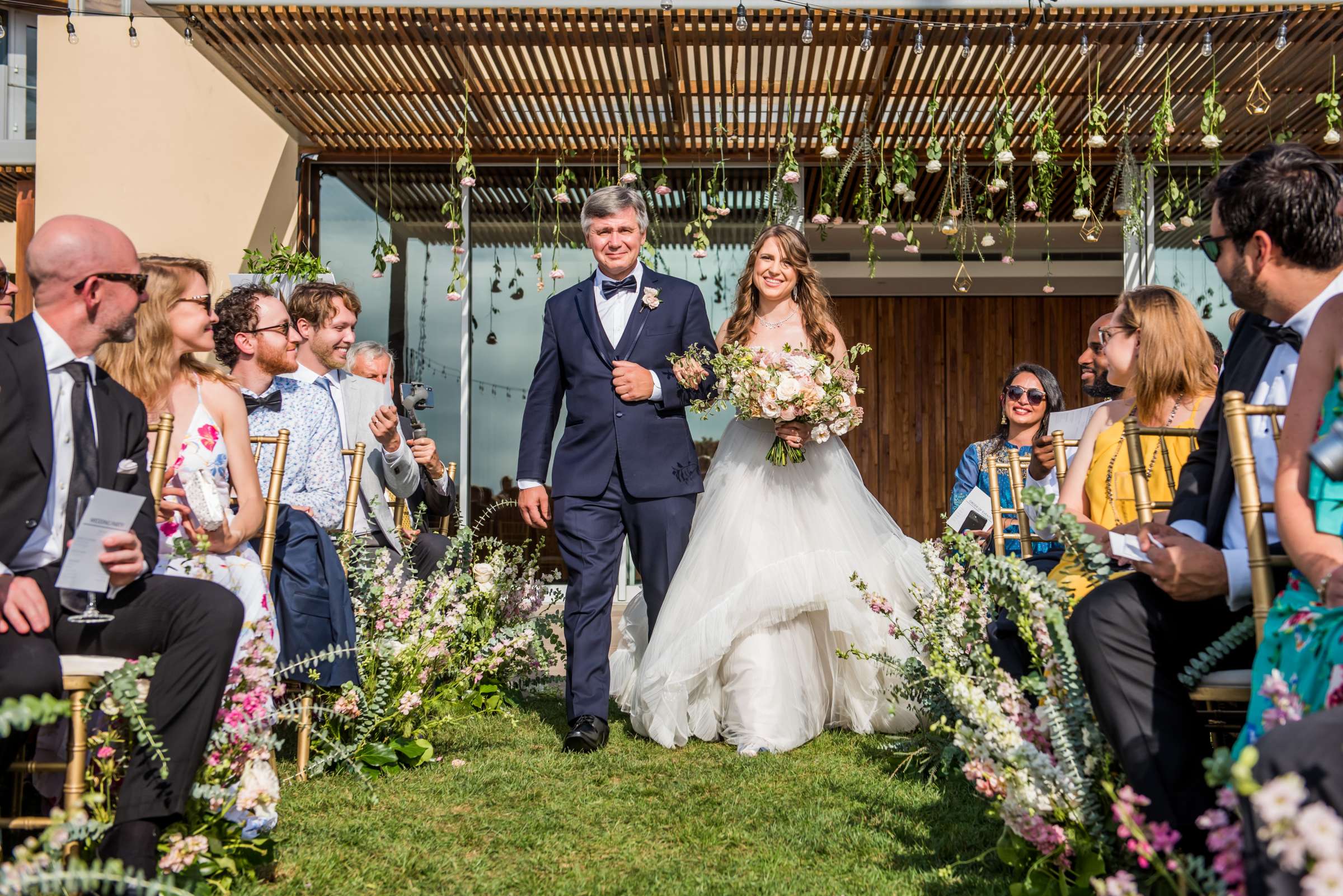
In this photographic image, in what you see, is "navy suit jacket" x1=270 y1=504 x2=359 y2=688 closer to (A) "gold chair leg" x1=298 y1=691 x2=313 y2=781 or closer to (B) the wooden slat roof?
(A) "gold chair leg" x1=298 y1=691 x2=313 y2=781

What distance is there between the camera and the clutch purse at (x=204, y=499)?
3012 mm

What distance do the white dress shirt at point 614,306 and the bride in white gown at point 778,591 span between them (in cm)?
47

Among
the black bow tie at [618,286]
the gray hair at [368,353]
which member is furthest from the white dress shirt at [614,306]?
the gray hair at [368,353]

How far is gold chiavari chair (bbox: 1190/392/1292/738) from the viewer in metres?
2.07

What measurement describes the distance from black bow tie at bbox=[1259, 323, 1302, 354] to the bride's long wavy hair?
2432mm

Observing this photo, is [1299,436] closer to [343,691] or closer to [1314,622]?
[1314,622]

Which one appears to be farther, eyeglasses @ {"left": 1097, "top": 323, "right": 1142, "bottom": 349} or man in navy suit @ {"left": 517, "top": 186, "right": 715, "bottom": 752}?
man in navy suit @ {"left": 517, "top": 186, "right": 715, "bottom": 752}

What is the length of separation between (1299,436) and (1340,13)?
5.66m

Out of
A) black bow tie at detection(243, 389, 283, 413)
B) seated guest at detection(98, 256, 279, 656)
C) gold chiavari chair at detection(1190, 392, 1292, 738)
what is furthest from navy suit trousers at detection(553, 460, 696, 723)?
gold chiavari chair at detection(1190, 392, 1292, 738)

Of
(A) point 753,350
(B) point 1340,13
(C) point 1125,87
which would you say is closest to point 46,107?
(A) point 753,350

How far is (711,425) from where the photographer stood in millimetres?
9055

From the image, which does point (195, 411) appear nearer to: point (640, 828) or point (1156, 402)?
point (640, 828)

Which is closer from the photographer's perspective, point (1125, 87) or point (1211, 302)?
point (1125, 87)

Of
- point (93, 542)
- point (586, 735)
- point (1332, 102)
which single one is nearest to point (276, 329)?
point (586, 735)
